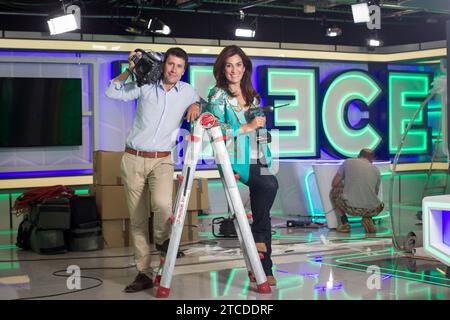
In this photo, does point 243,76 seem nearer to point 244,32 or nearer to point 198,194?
point 198,194

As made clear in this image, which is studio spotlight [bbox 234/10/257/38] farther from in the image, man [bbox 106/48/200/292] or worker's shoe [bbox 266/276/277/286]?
worker's shoe [bbox 266/276/277/286]

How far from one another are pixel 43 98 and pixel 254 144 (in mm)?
6235

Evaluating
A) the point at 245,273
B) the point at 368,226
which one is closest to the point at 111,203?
the point at 245,273

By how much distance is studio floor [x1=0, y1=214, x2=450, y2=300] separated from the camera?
5488 mm

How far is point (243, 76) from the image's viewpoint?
5.58 metres

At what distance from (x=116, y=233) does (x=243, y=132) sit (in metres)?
3.34

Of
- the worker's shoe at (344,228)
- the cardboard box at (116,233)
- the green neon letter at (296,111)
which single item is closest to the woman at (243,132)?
the cardboard box at (116,233)

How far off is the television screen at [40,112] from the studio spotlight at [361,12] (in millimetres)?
4115

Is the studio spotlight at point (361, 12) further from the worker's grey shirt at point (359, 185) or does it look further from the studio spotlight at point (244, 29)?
the studio spotlight at point (244, 29)

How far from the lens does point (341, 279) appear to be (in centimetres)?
604

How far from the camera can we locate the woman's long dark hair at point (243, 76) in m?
5.47

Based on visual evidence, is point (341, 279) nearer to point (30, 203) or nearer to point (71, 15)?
point (30, 203)

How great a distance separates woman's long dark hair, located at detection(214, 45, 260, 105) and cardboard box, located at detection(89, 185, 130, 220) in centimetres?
303

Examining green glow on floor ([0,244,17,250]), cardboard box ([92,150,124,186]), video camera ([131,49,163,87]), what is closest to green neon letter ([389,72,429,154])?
cardboard box ([92,150,124,186])
